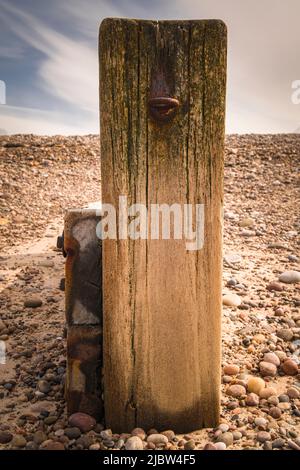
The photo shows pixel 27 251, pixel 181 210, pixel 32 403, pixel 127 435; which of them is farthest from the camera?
pixel 27 251

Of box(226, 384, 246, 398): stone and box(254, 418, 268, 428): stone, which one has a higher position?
box(226, 384, 246, 398): stone

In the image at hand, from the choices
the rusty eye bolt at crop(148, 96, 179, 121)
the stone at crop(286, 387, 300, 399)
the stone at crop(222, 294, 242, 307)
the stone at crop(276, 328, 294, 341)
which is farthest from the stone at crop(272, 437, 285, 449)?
the stone at crop(222, 294, 242, 307)

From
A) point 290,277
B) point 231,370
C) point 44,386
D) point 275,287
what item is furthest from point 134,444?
point 290,277

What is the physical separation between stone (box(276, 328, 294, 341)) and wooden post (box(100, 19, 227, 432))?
3.83ft

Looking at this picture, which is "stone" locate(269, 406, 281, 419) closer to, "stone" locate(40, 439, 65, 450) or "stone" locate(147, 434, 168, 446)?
"stone" locate(147, 434, 168, 446)

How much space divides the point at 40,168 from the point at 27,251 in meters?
4.10

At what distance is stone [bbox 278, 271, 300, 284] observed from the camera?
3980 millimetres

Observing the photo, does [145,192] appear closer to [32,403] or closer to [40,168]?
[32,403]

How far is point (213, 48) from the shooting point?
1589 millimetres

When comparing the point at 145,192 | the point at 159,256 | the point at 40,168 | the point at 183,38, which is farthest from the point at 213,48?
the point at 40,168

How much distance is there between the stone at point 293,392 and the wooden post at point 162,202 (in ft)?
1.78

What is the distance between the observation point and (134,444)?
5.75 ft

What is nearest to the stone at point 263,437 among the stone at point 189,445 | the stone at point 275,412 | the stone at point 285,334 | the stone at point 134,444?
the stone at point 275,412

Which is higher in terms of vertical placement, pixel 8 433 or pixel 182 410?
pixel 182 410
